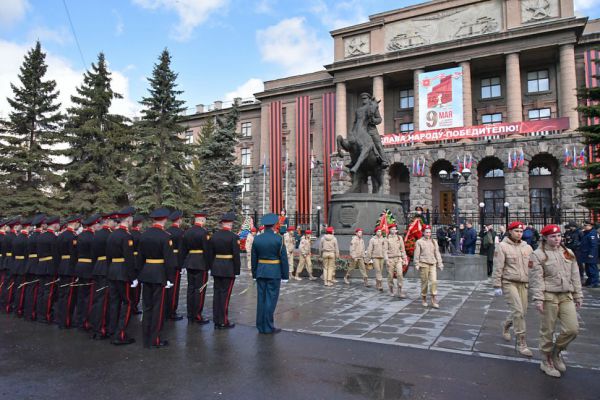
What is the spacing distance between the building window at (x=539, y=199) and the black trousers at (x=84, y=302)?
36589 mm

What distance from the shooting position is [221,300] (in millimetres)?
7762

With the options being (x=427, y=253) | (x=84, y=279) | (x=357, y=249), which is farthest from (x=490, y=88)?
(x=84, y=279)

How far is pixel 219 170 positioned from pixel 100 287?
25828 mm

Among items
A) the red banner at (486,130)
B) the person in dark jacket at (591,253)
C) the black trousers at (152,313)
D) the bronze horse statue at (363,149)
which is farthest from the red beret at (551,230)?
the red banner at (486,130)

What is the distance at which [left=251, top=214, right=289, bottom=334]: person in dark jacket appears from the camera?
7309 millimetres

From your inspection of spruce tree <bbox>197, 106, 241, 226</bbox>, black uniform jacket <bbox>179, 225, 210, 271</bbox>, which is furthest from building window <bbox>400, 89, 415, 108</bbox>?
black uniform jacket <bbox>179, 225, 210, 271</bbox>

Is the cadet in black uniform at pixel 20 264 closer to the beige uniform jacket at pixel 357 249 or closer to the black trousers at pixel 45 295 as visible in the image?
the black trousers at pixel 45 295

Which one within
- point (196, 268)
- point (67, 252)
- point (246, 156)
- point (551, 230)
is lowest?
point (196, 268)

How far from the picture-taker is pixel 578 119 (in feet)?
110

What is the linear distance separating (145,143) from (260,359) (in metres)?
24.9

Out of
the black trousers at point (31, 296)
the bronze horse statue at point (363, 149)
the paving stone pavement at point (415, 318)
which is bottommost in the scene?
the paving stone pavement at point (415, 318)

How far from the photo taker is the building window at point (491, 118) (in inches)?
1566

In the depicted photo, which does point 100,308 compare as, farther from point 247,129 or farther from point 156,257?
point 247,129

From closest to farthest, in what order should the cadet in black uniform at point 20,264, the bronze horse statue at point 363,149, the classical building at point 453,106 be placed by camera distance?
the cadet in black uniform at point 20,264 < the bronze horse statue at point 363,149 < the classical building at point 453,106
